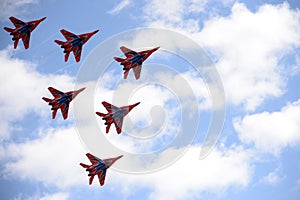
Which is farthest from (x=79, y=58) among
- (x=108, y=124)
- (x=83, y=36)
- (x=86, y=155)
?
(x=86, y=155)

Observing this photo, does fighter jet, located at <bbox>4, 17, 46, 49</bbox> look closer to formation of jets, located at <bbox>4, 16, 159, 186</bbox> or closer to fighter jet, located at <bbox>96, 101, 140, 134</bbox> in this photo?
formation of jets, located at <bbox>4, 16, 159, 186</bbox>

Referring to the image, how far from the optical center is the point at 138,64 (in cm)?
9619

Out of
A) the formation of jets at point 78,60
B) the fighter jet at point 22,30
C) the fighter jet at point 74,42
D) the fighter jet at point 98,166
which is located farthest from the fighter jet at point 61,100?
the fighter jet at point 22,30

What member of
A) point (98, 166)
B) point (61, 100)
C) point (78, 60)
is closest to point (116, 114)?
point (98, 166)

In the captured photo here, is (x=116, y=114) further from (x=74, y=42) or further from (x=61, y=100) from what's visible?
(x=74, y=42)

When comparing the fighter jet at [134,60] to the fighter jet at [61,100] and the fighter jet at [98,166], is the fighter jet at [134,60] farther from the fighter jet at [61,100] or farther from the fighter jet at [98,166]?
the fighter jet at [98,166]

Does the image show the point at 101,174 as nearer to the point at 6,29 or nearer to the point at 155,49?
the point at 155,49

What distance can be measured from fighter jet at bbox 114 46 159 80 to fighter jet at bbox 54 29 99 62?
31.2 ft

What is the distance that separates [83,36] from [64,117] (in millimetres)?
20595

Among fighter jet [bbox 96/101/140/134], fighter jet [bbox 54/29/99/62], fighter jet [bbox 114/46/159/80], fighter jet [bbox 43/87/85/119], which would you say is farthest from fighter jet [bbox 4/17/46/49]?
fighter jet [bbox 96/101/140/134]

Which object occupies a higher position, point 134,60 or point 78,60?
point 134,60

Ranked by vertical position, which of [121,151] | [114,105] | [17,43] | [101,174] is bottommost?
[101,174]

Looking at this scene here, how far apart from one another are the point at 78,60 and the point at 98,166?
26.5 m

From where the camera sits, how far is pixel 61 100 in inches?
3812
